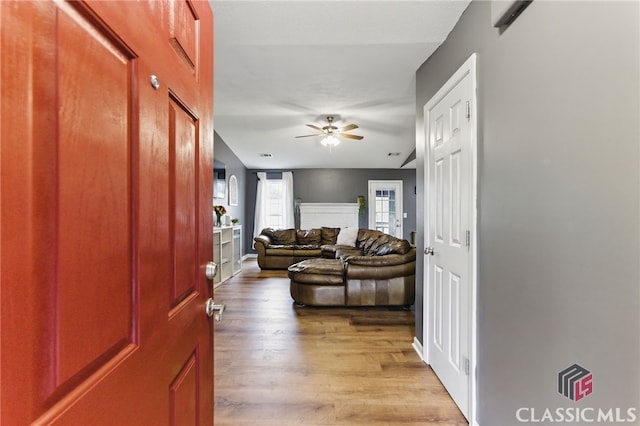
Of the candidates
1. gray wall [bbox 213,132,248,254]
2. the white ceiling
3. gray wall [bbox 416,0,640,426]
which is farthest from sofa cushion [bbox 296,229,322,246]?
gray wall [bbox 416,0,640,426]

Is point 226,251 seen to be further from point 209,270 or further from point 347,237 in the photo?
point 209,270

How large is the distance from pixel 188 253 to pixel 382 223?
7557 millimetres

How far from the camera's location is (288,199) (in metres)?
7.98

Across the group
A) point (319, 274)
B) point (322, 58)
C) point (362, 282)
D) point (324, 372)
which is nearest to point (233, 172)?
point (319, 274)

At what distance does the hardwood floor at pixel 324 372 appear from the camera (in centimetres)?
179

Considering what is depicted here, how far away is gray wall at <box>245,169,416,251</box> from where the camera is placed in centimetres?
806

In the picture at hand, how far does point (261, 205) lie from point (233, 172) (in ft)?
4.70

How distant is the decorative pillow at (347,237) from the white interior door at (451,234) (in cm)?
408

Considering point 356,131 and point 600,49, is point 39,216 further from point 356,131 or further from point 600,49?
point 356,131

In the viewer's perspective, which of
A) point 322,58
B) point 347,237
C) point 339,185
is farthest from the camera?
point 339,185

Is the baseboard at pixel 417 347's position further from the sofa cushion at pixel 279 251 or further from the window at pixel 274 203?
the window at pixel 274 203

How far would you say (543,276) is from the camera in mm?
1167

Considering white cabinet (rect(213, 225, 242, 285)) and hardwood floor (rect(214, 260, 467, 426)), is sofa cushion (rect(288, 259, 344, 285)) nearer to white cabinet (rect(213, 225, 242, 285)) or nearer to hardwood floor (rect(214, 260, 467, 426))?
hardwood floor (rect(214, 260, 467, 426))

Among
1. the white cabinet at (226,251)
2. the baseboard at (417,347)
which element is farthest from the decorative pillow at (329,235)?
the baseboard at (417,347)
